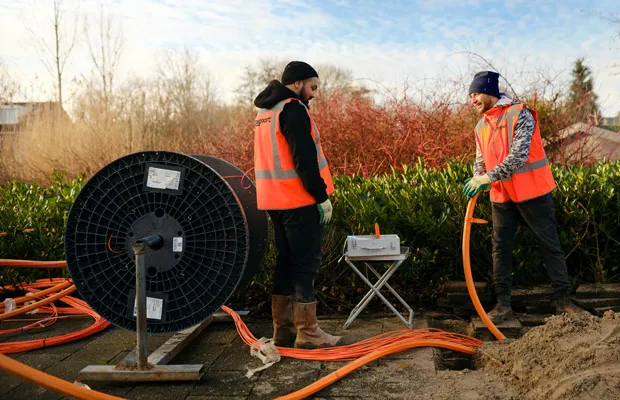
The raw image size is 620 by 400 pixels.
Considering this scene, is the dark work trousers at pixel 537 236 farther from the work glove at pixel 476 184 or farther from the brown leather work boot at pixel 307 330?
the brown leather work boot at pixel 307 330

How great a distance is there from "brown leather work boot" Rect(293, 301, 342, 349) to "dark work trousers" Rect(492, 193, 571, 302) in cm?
161

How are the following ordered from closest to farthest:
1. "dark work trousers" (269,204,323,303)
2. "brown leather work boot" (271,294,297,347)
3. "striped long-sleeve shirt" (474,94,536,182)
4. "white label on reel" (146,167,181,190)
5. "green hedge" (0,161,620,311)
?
"white label on reel" (146,167,181,190) < "dark work trousers" (269,204,323,303) < "brown leather work boot" (271,294,297,347) < "striped long-sleeve shirt" (474,94,536,182) < "green hedge" (0,161,620,311)

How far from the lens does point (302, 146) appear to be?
13.1 feet

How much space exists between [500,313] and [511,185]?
1.06m

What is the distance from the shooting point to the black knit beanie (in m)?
4.23

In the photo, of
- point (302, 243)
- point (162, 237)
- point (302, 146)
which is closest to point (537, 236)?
point (302, 243)

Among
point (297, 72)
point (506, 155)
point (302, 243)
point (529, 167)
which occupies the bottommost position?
point (302, 243)

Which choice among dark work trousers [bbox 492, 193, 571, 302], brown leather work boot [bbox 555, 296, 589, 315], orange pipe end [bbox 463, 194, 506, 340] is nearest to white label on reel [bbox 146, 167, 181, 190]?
orange pipe end [bbox 463, 194, 506, 340]

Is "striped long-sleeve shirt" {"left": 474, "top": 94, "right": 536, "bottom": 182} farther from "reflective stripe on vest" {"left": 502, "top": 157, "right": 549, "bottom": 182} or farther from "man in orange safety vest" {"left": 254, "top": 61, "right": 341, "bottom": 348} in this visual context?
"man in orange safety vest" {"left": 254, "top": 61, "right": 341, "bottom": 348}

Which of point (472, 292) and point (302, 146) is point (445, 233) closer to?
point (472, 292)

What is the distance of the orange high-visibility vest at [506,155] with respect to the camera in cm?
461

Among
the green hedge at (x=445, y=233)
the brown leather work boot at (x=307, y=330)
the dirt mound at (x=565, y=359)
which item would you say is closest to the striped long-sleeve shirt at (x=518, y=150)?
the green hedge at (x=445, y=233)

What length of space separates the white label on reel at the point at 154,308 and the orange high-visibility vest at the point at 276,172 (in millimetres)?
975

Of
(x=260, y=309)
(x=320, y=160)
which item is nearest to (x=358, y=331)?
(x=260, y=309)
